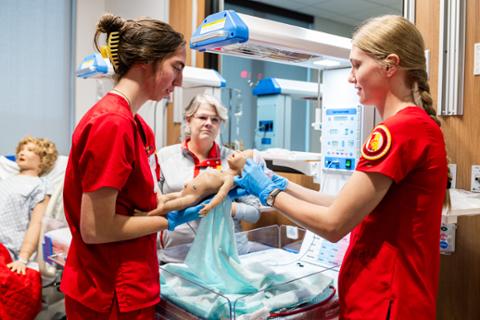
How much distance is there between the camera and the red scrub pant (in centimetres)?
116

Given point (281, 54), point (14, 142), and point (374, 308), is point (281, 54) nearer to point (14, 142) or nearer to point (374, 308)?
point (374, 308)

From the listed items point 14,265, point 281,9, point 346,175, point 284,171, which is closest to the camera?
point 346,175

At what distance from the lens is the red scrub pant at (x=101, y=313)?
1156 mm

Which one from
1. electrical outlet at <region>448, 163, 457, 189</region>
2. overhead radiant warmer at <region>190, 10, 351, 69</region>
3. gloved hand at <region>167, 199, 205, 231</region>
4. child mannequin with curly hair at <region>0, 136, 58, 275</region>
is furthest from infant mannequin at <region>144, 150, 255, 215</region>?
child mannequin with curly hair at <region>0, 136, 58, 275</region>

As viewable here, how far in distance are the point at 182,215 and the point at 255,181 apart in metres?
0.25

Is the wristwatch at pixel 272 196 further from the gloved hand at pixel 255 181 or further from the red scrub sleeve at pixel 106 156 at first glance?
the red scrub sleeve at pixel 106 156

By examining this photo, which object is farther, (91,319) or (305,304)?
(305,304)

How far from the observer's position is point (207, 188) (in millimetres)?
1413

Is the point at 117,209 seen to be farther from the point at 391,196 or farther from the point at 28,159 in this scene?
the point at 28,159

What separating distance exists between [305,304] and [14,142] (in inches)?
133

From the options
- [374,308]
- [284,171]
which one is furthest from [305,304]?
[284,171]

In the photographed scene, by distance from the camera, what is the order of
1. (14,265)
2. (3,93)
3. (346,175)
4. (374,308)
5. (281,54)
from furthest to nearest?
(3,93)
(14,265)
(346,175)
(281,54)
(374,308)

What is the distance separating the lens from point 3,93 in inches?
150

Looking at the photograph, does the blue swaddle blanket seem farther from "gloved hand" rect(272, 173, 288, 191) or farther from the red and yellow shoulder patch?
the red and yellow shoulder patch
